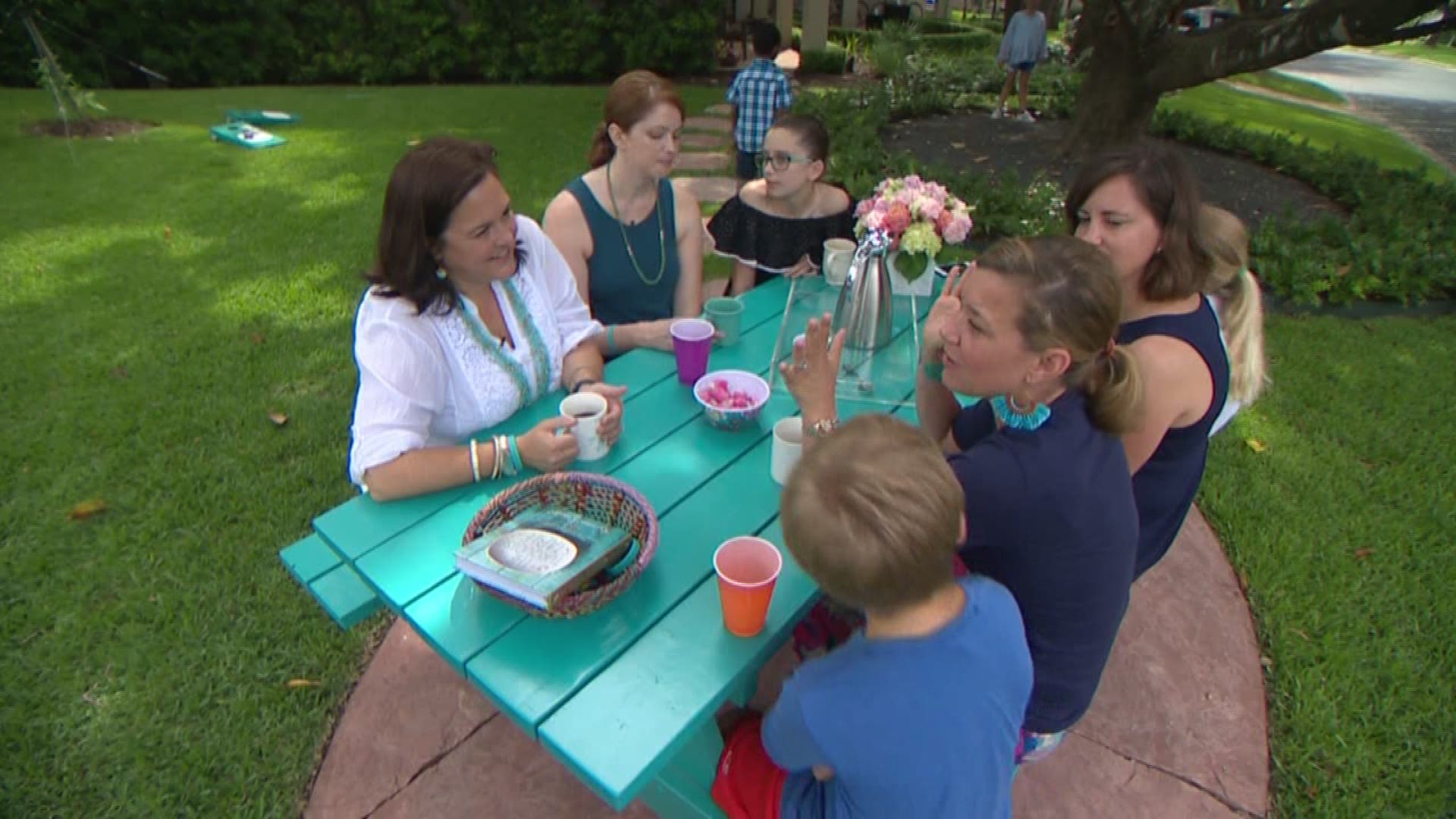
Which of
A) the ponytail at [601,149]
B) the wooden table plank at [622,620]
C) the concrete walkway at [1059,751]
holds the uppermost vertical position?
the ponytail at [601,149]

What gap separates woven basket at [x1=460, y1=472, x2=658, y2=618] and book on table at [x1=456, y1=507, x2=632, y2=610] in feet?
0.10

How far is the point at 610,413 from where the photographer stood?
2021 mm

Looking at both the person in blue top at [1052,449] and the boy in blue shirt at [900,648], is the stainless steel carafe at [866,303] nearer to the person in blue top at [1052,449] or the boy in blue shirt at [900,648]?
the person in blue top at [1052,449]

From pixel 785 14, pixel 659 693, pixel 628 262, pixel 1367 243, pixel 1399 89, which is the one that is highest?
pixel 785 14

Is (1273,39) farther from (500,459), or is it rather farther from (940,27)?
(940,27)

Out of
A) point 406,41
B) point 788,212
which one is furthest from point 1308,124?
point 406,41

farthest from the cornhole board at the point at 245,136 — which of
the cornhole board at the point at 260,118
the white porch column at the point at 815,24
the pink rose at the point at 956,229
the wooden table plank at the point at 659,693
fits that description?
the white porch column at the point at 815,24

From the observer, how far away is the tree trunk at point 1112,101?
771 cm

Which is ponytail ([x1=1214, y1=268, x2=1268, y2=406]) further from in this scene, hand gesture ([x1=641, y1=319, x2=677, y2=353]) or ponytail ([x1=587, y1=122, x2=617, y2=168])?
ponytail ([x1=587, y1=122, x2=617, y2=168])

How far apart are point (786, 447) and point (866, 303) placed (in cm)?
85

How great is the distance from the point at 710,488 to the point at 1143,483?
1.16m

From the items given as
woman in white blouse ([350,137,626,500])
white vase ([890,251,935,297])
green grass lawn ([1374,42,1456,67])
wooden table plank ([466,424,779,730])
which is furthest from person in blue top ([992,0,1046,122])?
green grass lawn ([1374,42,1456,67])

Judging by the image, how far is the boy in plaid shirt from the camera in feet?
21.4

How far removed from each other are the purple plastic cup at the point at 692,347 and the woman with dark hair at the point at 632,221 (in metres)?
0.44
